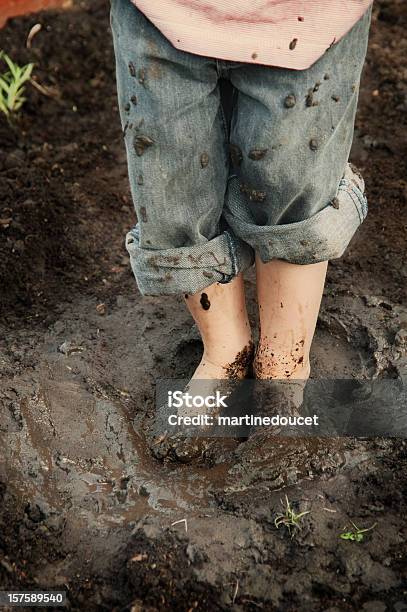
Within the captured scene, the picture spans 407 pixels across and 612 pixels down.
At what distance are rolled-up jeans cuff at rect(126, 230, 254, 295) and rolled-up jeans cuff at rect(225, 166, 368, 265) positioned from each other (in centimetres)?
6

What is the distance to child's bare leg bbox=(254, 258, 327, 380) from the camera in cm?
194

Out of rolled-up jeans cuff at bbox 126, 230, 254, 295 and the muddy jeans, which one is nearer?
the muddy jeans

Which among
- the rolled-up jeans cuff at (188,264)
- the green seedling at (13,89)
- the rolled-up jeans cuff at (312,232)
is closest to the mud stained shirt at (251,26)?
the rolled-up jeans cuff at (312,232)

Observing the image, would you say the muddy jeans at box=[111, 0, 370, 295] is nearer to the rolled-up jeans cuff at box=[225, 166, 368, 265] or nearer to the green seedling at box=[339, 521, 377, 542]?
the rolled-up jeans cuff at box=[225, 166, 368, 265]

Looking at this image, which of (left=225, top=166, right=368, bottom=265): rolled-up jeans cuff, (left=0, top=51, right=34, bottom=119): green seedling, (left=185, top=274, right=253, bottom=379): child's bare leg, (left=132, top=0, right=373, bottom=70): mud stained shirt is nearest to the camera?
(left=132, top=0, right=373, bottom=70): mud stained shirt

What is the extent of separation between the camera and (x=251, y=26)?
1.57 metres

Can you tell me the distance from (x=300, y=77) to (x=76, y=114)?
6.01 feet

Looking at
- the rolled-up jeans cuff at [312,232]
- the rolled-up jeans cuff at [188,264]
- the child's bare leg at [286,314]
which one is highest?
the rolled-up jeans cuff at [312,232]

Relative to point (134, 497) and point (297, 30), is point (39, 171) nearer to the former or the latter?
point (134, 497)

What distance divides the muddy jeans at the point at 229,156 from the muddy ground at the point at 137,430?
0.50 metres

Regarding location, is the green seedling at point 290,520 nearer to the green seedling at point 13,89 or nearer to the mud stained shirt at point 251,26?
the mud stained shirt at point 251,26

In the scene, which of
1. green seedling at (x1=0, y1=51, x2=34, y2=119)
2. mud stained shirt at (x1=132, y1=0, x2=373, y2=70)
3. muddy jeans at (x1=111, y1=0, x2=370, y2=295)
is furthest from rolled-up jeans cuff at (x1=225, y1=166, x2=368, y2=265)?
green seedling at (x1=0, y1=51, x2=34, y2=119)

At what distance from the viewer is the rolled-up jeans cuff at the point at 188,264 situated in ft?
6.11

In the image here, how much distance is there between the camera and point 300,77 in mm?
1620
